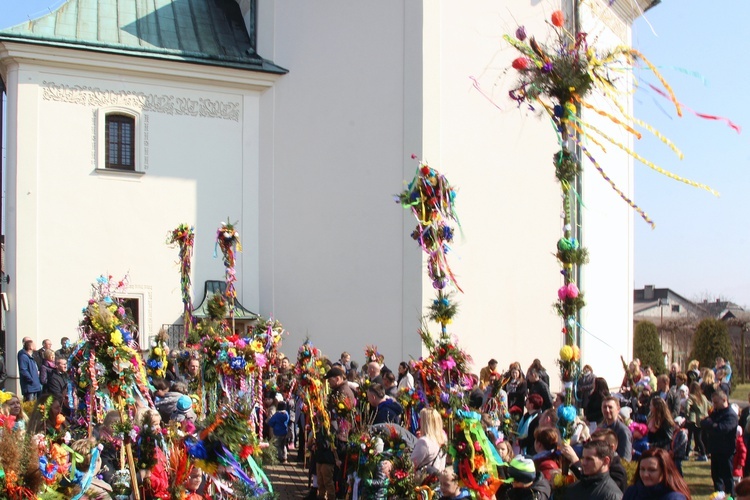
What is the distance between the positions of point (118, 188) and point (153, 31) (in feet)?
14.2

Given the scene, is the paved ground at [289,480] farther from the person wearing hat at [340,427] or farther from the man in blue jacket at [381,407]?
the man in blue jacket at [381,407]

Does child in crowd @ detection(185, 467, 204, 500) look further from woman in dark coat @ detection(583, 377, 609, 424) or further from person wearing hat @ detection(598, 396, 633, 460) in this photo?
woman in dark coat @ detection(583, 377, 609, 424)

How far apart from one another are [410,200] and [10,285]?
12.6 metres

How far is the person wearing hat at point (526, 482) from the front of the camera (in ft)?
21.8

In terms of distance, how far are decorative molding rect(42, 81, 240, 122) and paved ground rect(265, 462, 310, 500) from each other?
35.2ft

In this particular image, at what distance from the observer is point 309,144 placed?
70.0 feet

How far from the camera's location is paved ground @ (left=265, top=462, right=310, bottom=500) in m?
11.7

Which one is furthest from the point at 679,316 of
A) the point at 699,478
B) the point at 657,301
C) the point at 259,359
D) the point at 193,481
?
the point at 193,481

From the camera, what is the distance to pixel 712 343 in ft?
89.1

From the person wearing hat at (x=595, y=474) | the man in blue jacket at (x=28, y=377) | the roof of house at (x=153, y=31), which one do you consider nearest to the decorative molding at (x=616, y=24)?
the roof of house at (x=153, y=31)

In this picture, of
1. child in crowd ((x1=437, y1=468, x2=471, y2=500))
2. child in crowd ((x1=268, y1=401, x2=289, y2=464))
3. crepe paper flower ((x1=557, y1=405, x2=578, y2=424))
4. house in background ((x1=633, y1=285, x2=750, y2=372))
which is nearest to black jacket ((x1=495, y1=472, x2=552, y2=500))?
child in crowd ((x1=437, y1=468, x2=471, y2=500))

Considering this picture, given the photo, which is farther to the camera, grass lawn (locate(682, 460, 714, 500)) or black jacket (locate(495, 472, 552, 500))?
grass lawn (locate(682, 460, 714, 500))

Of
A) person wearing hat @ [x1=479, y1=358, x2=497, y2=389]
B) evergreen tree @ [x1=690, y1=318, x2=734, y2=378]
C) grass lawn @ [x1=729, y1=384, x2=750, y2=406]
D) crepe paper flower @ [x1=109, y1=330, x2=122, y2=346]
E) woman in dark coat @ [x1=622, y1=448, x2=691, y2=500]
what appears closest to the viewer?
woman in dark coat @ [x1=622, y1=448, x2=691, y2=500]

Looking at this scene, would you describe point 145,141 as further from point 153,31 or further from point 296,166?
point 296,166
